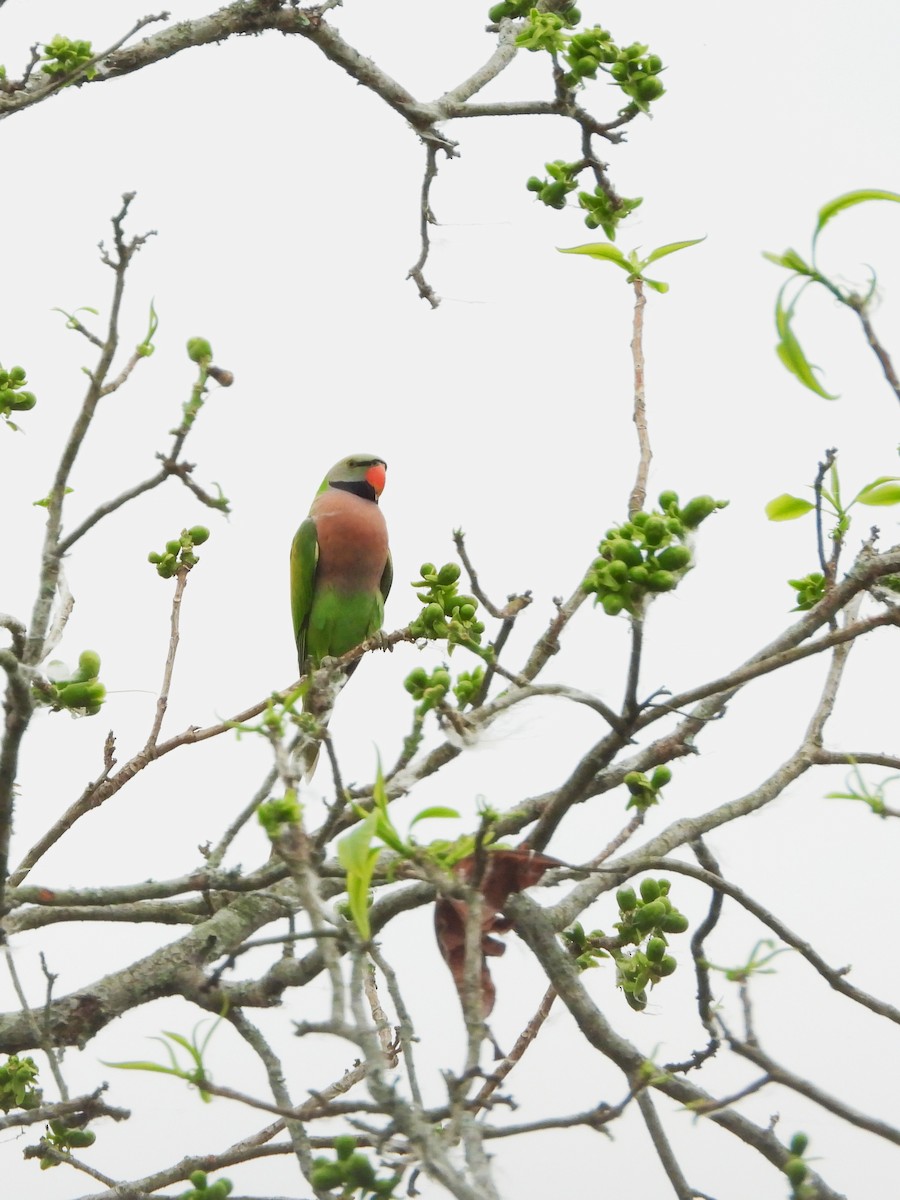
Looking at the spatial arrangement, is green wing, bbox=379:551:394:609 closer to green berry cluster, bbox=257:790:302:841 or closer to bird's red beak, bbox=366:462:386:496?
bird's red beak, bbox=366:462:386:496

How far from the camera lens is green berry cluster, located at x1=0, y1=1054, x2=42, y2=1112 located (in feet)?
7.77

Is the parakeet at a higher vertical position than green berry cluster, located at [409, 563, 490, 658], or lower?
higher

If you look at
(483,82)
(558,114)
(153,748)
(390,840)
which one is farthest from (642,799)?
(483,82)

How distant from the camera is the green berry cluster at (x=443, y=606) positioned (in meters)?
2.01

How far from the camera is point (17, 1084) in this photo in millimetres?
2373

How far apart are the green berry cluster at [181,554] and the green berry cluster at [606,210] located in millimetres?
1064

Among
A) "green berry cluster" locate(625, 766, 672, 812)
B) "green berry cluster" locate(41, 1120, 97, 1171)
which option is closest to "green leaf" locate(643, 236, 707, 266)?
"green berry cluster" locate(625, 766, 672, 812)

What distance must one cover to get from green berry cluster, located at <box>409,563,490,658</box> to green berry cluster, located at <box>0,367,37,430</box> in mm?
754

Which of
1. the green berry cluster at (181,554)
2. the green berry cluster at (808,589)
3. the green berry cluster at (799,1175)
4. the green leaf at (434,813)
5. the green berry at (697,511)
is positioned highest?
the green berry cluster at (181,554)

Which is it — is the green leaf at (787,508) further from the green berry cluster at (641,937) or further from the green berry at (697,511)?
the green berry cluster at (641,937)

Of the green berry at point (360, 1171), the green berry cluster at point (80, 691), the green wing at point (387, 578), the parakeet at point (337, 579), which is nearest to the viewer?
the green berry at point (360, 1171)

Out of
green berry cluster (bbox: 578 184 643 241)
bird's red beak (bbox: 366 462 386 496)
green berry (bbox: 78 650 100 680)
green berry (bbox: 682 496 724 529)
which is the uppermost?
bird's red beak (bbox: 366 462 386 496)

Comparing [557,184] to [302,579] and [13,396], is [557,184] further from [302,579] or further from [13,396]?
[302,579]

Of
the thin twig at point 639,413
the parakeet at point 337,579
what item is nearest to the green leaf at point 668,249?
the thin twig at point 639,413
